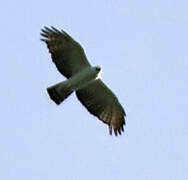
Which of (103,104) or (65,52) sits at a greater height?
(65,52)

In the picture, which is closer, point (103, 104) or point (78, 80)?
point (78, 80)

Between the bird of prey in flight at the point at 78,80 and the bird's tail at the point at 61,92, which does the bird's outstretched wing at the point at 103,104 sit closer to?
the bird of prey in flight at the point at 78,80

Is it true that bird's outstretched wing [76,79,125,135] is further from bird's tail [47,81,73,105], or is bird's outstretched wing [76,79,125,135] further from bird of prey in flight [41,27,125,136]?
bird's tail [47,81,73,105]

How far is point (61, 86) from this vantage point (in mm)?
23312

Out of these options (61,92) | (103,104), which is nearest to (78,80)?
(61,92)

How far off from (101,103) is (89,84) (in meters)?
0.83

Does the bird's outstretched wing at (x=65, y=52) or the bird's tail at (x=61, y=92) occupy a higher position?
the bird's outstretched wing at (x=65, y=52)

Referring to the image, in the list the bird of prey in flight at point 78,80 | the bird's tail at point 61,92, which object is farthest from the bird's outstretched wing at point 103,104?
the bird's tail at point 61,92

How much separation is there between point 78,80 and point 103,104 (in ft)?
4.50

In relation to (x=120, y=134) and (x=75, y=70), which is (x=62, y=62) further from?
(x=120, y=134)

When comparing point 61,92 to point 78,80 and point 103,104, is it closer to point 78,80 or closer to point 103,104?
point 78,80

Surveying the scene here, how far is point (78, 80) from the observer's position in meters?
23.2

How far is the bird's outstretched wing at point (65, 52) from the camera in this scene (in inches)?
920

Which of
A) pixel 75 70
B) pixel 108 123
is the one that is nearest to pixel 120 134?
pixel 108 123
